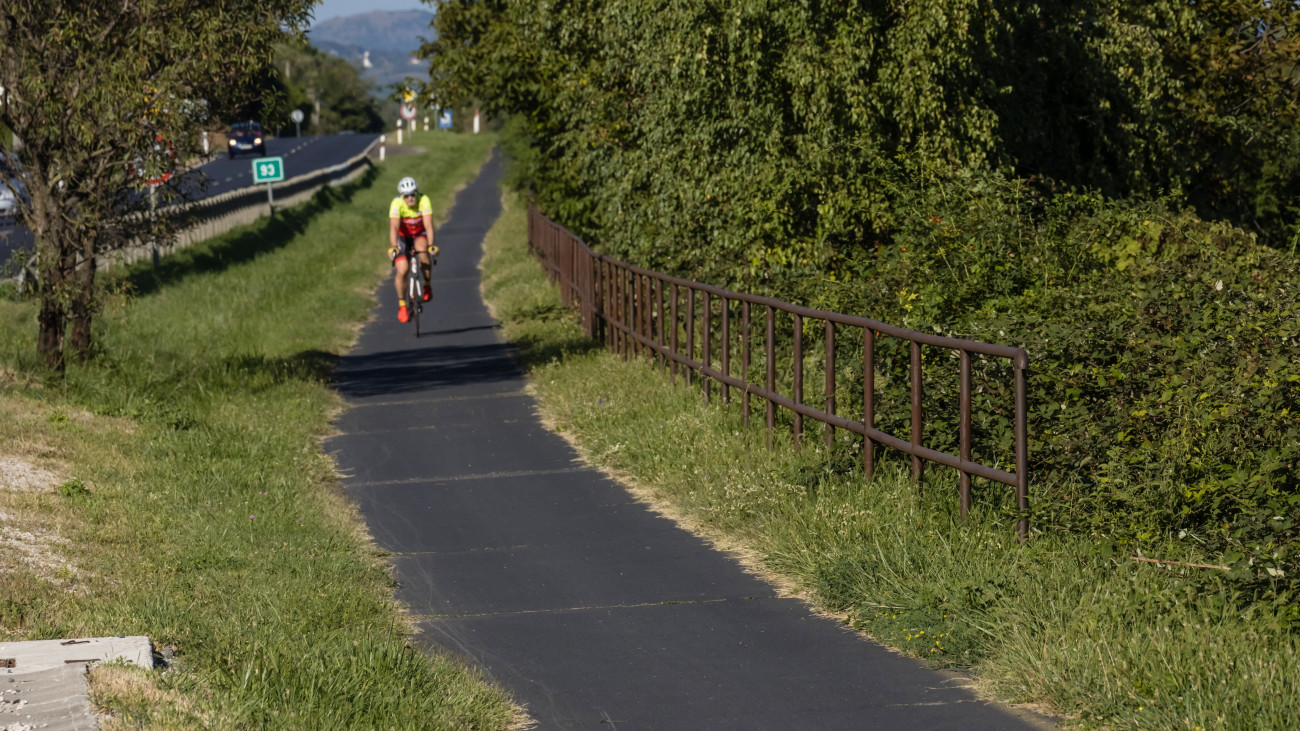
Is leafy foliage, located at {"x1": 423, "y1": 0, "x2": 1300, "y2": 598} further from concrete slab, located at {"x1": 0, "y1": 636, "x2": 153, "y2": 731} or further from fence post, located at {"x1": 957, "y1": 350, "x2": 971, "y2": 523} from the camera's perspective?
concrete slab, located at {"x1": 0, "y1": 636, "x2": 153, "y2": 731}

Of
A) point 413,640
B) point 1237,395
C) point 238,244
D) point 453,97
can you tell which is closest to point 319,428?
point 413,640

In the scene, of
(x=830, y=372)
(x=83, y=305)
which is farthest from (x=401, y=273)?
(x=830, y=372)

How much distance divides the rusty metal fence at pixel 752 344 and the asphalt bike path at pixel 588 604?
1.22m

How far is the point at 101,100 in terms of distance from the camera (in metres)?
14.2

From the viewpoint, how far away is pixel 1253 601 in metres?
5.85

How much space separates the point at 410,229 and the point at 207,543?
1168 cm

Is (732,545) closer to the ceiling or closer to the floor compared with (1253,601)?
closer to the floor

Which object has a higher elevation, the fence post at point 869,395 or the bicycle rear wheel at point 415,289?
the fence post at point 869,395

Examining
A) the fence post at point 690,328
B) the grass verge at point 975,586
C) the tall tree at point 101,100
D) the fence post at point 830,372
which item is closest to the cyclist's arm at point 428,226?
the tall tree at point 101,100

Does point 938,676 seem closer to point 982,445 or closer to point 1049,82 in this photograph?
point 982,445

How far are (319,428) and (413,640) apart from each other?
688cm

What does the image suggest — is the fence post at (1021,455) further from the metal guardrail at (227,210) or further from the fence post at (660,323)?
the metal guardrail at (227,210)

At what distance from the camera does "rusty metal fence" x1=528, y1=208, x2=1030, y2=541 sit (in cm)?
763

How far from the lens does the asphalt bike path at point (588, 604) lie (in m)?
5.84
